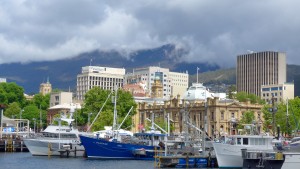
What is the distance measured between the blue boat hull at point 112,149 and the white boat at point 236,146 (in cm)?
2396

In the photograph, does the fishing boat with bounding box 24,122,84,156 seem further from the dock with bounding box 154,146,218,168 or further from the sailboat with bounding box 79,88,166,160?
the dock with bounding box 154,146,218,168

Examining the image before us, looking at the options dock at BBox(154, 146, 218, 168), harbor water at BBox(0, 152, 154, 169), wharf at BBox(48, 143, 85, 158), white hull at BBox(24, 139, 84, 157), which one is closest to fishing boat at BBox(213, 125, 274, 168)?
dock at BBox(154, 146, 218, 168)

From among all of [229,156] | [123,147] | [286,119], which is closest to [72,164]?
[123,147]

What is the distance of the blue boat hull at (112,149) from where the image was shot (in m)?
124

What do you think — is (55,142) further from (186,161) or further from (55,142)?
(186,161)

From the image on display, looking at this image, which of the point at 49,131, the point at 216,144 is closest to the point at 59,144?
the point at 49,131

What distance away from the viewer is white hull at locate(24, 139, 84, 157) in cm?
13688

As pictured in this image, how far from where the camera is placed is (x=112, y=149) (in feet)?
410

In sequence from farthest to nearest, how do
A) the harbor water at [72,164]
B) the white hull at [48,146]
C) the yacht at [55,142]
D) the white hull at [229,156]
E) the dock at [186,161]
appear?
1. the yacht at [55,142]
2. the white hull at [48,146]
3. the harbor water at [72,164]
4. the dock at [186,161]
5. the white hull at [229,156]

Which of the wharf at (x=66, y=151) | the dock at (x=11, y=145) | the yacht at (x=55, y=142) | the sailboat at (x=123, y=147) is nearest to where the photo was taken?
the sailboat at (x=123, y=147)

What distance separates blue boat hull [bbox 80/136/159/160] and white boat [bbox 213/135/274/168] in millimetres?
23964

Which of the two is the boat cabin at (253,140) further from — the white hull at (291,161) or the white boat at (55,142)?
the white boat at (55,142)

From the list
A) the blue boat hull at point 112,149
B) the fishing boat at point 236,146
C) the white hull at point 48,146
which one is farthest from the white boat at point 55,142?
the fishing boat at point 236,146

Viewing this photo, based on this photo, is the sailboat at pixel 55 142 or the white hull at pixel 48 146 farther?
the sailboat at pixel 55 142
